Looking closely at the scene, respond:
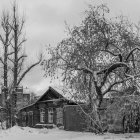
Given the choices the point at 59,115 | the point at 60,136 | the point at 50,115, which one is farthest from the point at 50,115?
the point at 60,136

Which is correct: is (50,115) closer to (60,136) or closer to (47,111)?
(47,111)

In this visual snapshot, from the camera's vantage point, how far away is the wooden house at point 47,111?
38.3 metres

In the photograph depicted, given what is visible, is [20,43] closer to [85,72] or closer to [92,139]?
[85,72]

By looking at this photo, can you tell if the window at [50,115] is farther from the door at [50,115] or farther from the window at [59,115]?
the window at [59,115]

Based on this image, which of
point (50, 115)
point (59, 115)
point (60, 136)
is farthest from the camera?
point (50, 115)

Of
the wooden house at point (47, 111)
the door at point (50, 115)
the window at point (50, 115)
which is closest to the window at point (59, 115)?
the wooden house at point (47, 111)

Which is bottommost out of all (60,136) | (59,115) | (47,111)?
(60,136)

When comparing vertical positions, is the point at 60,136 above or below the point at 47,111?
below


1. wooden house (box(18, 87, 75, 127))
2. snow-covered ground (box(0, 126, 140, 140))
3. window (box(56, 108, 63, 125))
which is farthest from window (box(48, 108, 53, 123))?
snow-covered ground (box(0, 126, 140, 140))

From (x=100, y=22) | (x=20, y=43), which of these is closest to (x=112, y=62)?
(x=100, y=22)

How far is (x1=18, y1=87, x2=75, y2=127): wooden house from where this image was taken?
38.3 m

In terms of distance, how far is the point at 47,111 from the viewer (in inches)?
1615

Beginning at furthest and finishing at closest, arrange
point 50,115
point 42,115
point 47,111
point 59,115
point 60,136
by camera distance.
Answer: point 42,115, point 47,111, point 50,115, point 59,115, point 60,136

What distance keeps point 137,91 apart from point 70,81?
14.9 feet
